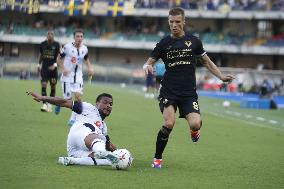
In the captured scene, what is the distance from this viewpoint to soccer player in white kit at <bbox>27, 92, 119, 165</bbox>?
10992mm

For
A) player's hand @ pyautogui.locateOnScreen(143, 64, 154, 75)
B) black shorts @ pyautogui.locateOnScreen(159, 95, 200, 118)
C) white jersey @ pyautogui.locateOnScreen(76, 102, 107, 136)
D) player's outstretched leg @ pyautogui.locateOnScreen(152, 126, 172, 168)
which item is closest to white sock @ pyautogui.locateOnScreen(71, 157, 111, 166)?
white jersey @ pyautogui.locateOnScreen(76, 102, 107, 136)

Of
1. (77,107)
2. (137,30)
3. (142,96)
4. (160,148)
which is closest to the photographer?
(77,107)

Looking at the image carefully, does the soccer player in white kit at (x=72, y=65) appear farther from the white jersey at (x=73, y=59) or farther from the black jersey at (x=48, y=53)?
the black jersey at (x=48, y=53)

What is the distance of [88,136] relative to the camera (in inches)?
443

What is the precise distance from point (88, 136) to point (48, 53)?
Answer: 12677 mm

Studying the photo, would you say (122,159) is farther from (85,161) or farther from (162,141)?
(162,141)

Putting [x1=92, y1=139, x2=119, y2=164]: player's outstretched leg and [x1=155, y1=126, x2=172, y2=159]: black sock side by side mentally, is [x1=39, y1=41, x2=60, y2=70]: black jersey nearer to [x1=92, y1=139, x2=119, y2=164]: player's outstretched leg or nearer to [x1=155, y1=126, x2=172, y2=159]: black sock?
[x1=155, y1=126, x2=172, y2=159]: black sock

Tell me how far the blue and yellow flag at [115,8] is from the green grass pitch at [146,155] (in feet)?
143

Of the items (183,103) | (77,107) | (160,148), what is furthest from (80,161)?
(183,103)

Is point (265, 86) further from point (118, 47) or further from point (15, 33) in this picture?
point (15, 33)

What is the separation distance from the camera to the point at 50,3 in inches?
2445

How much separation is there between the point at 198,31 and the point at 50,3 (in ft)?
50.6

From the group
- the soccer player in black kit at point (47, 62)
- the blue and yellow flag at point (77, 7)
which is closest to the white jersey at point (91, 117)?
the soccer player in black kit at point (47, 62)

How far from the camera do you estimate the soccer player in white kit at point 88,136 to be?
11.0 meters
